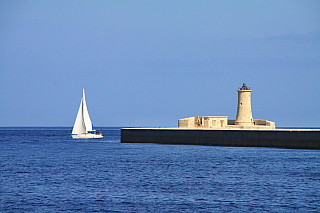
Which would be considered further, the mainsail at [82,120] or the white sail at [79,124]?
the mainsail at [82,120]

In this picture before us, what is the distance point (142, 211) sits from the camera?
70.9 ft

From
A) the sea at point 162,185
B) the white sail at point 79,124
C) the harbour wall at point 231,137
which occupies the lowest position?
the sea at point 162,185

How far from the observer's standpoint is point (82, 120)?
91.2m

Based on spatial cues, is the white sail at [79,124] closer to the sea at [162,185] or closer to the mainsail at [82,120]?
the mainsail at [82,120]

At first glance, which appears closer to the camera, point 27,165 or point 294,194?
point 294,194

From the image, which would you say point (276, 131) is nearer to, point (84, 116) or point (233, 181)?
point (233, 181)

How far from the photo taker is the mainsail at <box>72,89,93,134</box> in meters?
90.4

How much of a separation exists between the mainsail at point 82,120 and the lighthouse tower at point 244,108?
33786 millimetres

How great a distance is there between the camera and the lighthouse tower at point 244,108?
227 feet

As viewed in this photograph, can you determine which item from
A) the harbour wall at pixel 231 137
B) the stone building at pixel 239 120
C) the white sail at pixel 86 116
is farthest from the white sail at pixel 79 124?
the stone building at pixel 239 120

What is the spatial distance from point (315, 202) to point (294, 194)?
7.07 feet

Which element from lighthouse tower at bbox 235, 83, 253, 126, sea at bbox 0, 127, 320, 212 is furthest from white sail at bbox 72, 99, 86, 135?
sea at bbox 0, 127, 320, 212

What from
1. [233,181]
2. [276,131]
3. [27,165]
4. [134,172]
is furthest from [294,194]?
[276,131]

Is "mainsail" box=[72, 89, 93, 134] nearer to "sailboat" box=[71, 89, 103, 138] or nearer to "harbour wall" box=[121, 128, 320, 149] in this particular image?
"sailboat" box=[71, 89, 103, 138]
